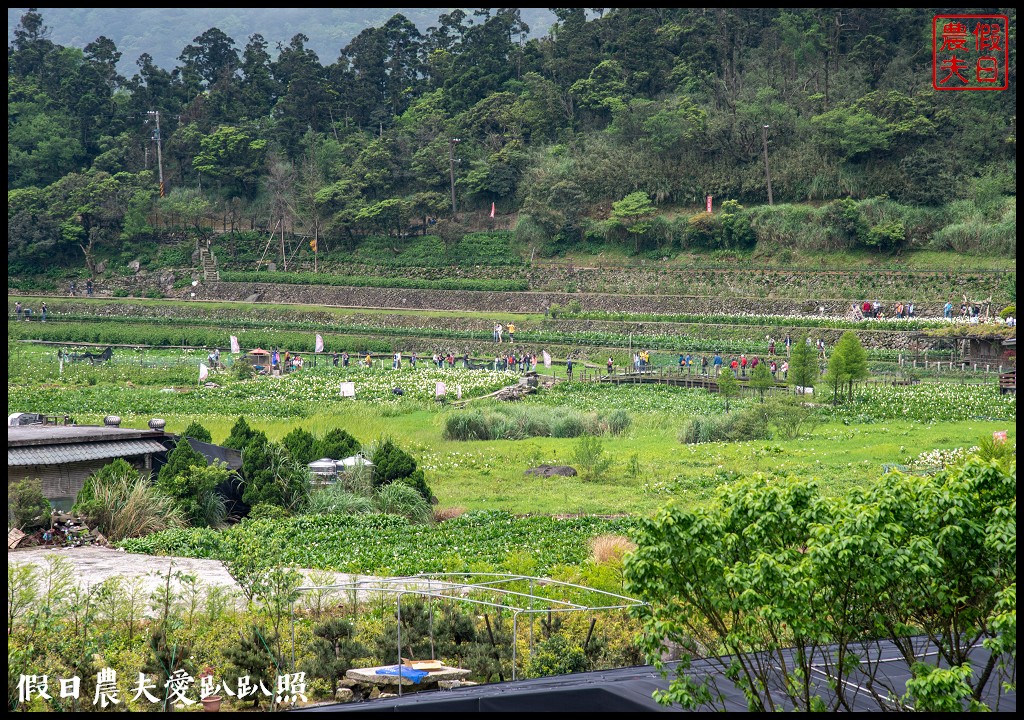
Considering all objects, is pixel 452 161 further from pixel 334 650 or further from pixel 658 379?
pixel 334 650

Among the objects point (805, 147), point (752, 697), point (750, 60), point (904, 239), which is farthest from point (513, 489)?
point (750, 60)

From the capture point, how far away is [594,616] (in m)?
12.7

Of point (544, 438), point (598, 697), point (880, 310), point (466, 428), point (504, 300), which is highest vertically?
point (504, 300)

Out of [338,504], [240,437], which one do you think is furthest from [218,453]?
[338,504]

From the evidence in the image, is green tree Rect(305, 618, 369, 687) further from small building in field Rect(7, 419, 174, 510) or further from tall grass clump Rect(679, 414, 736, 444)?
tall grass clump Rect(679, 414, 736, 444)

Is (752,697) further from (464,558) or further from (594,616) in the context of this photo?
(464,558)

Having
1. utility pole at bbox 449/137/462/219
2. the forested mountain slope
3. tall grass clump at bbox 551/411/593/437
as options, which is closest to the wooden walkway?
tall grass clump at bbox 551/411/593/437

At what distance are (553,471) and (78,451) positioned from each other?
32.6 ft

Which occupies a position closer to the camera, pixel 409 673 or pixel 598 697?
pixel 598 697

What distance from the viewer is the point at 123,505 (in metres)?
18.5

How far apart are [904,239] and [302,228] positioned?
113 feet

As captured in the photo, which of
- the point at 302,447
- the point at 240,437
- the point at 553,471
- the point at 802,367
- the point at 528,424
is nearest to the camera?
the point at 240,437

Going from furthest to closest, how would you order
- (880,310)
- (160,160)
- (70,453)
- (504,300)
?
(160,160) < (504,300) < (880,310) < (70,453)

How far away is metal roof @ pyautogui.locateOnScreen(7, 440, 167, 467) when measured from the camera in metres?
19.3
